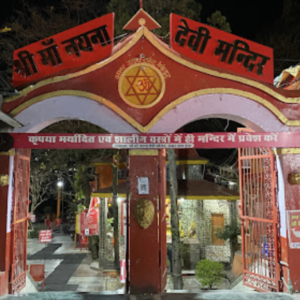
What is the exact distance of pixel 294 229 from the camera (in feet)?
22.3

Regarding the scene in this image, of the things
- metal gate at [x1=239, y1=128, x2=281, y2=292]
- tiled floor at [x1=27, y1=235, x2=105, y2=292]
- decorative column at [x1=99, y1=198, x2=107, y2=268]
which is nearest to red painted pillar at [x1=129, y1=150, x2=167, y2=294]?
metal gate at [x1=239, y1=128, x2=281, y2=292]

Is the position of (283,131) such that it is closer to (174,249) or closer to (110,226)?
(174,249)

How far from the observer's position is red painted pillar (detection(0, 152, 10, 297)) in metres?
6.78

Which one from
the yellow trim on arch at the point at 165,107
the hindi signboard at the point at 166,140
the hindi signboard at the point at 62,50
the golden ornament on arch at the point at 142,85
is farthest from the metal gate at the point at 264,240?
the hindi signboard at the point at 62,50

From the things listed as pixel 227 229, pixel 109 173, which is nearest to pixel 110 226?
pixel 109 173

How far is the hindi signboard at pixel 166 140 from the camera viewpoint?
677cm

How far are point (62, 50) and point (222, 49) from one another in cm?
359

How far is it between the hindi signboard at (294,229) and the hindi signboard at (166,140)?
1477 millimetres

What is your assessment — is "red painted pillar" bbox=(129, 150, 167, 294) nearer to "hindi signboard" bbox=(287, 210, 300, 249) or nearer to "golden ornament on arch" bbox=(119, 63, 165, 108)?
"golden ornament on arch" bbox=(119, 63, 165, 108)

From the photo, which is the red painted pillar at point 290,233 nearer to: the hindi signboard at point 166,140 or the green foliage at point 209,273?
the hindi signboard at point 166,140

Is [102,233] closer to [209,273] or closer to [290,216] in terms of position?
[209,273]

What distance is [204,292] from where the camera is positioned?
266 inches

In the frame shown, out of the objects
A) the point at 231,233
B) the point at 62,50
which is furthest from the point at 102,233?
the point at 62,50

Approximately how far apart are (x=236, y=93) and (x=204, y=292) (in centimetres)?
426
